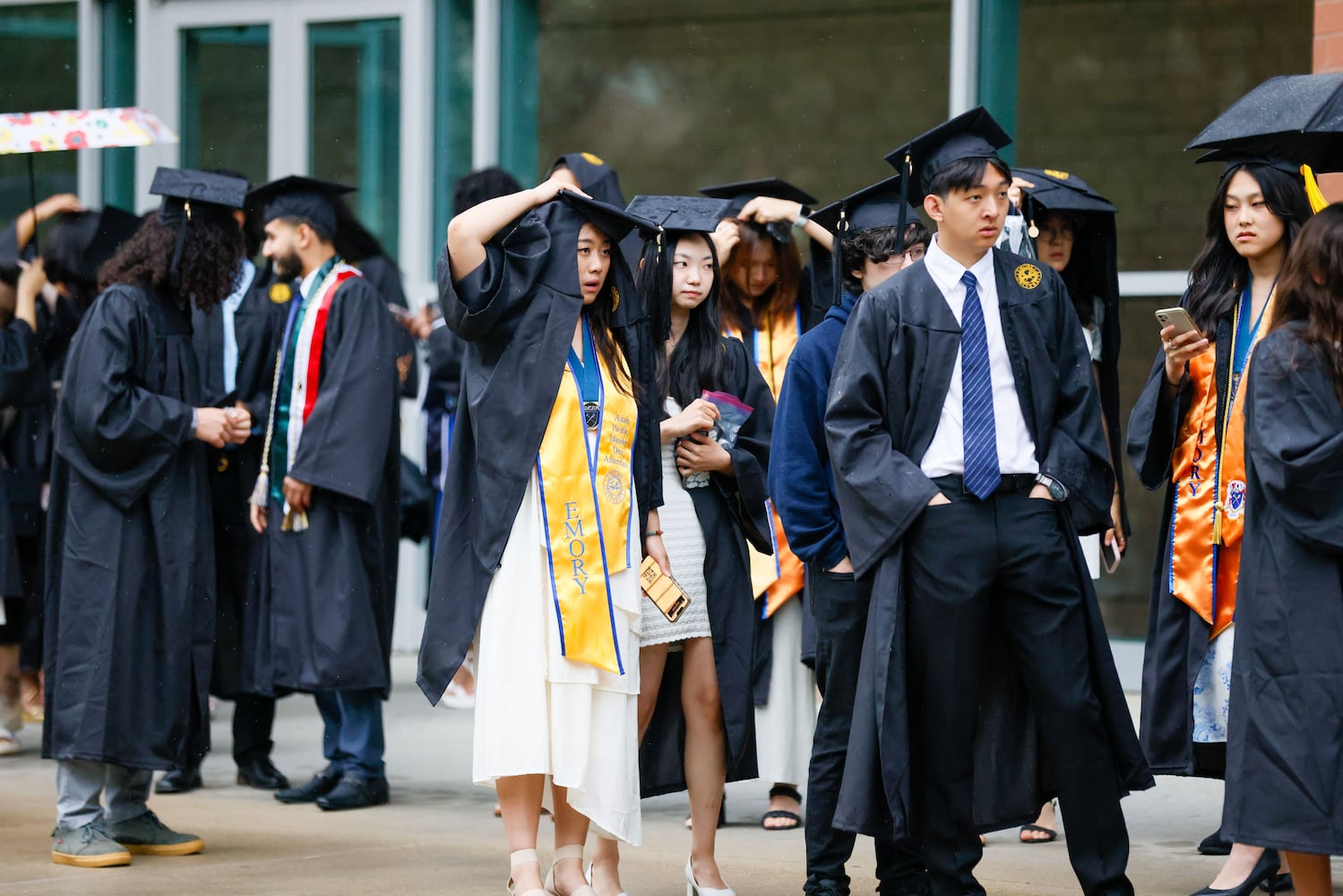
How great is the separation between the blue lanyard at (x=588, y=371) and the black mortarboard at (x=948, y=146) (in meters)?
0.95

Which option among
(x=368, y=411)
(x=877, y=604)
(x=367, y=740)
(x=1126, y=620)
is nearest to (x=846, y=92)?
(x=1126, y=620)

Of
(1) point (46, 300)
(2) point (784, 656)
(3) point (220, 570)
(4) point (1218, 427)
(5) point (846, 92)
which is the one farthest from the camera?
(5) point (846, 92)

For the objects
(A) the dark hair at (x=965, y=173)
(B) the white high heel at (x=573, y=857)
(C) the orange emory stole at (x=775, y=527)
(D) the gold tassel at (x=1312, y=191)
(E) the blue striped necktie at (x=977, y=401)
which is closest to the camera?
(E) the blue striped necktie at (x=977, y=401)

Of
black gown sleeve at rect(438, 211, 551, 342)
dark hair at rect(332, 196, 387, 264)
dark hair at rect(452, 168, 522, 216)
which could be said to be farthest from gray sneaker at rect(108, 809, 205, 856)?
dark hair at rect(452, 168, 522, 216)

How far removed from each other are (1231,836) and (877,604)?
1012 mm

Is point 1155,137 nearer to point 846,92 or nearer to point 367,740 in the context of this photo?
point 846,92

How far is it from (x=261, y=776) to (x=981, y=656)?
3601 millimetres

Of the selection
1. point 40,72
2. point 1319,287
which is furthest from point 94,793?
point 40,72

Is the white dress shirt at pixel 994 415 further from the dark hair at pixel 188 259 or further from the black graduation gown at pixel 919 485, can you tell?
the dark hair at pixel 188 259

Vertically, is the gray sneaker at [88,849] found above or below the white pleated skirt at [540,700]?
below

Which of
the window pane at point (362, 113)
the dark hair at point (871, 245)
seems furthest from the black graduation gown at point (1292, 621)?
the window pane at point (362, 113)

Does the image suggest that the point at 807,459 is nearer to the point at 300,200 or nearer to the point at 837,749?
the point at 837,749

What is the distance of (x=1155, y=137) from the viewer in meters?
8.96

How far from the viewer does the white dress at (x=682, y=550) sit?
5.35 metres
